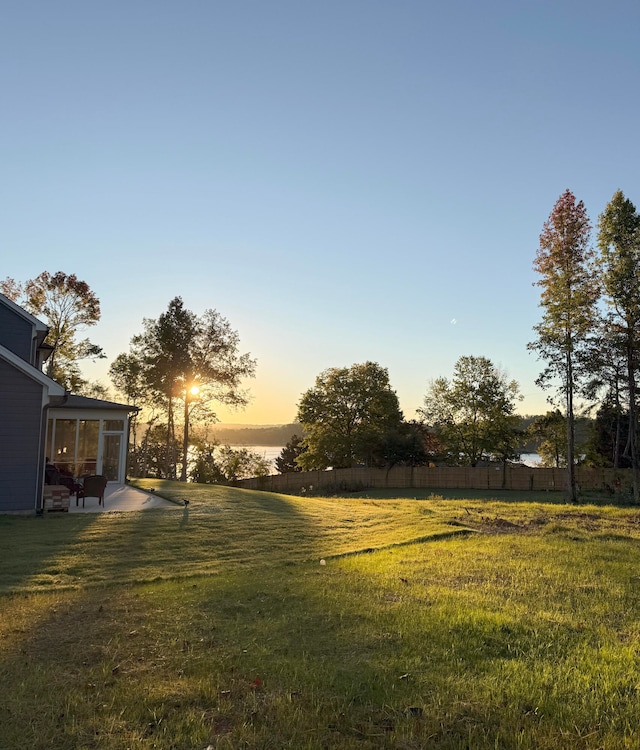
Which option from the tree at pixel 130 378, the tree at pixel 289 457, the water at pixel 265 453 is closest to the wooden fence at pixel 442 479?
the water at pixel 265 453

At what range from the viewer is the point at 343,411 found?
1868 inches

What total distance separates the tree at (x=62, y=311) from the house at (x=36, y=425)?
9.44m

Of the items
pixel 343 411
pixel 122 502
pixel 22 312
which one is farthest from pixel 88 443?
pixel 343 411

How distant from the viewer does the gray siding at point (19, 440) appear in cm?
1280

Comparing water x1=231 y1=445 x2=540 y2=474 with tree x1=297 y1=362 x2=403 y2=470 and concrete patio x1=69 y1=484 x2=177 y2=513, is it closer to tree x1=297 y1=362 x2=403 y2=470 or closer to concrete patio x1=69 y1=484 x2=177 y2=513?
tree x1=297 y1=362 x2=403 y2=470

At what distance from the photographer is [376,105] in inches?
525

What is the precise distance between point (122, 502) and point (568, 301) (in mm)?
20951

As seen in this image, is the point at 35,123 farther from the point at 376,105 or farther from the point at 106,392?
the point at 106,392

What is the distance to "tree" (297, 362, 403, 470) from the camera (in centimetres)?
4612

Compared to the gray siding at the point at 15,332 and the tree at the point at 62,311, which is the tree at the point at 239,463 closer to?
the tree at the point at 62,311

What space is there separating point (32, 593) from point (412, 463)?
3647 centimetres

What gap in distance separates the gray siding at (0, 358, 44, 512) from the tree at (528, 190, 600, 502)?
2157 centimetres

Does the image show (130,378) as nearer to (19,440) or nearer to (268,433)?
(19,440)

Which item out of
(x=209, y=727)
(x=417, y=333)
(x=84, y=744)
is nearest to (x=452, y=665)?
(x=209, y=727)
